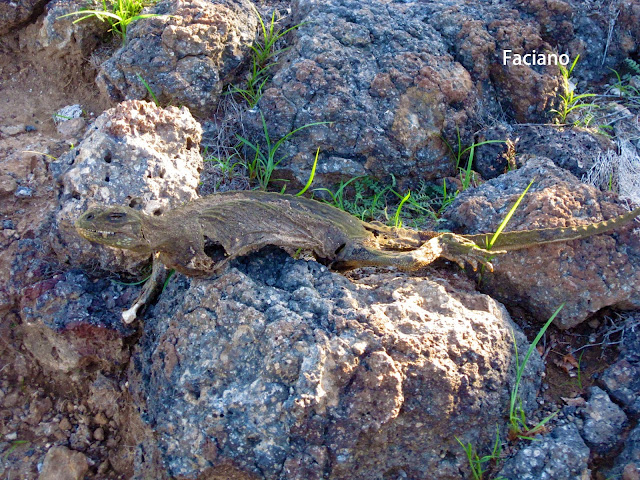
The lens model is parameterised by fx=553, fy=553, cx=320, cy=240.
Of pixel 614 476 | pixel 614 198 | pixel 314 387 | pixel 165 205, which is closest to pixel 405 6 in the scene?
pixel 614 198

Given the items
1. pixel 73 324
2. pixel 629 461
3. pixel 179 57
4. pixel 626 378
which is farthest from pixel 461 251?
pixel 179 57

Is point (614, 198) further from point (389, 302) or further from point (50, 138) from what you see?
point (50, 138)

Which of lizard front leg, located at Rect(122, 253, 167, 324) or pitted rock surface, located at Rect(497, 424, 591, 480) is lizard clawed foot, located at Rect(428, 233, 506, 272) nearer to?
pitted rock surface, located at Rect(497, 424, 591, 480)

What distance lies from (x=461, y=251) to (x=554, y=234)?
17.9 inches

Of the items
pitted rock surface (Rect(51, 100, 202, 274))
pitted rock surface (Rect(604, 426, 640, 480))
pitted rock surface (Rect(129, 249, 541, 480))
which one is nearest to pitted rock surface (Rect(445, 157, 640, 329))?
pitted rock surface (Rect(129, 249, 541, 480))

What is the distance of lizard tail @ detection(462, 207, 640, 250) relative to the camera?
2.74 metres

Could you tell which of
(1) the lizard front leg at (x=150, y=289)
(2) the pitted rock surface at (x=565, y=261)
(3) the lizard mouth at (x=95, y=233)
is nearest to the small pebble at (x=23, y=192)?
(3) the lizard mouth at (x=95, y=233)

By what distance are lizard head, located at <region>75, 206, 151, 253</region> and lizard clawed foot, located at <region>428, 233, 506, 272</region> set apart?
1429 millimetres

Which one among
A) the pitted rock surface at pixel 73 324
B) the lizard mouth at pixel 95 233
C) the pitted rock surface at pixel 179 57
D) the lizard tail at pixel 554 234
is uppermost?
the pitted rock surface at pixel 179 57

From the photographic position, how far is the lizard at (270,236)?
2.57m

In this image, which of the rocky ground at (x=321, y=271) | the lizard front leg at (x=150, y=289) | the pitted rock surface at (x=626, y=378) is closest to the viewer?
the rocky ground at (x=321, y=271)

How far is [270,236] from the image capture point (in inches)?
103

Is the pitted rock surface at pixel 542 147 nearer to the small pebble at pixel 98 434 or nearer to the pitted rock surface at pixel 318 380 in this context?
the pitted rock surface at pixel 318 380

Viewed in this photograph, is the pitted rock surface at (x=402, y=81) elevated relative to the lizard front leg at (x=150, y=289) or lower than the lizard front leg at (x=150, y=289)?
elevated
